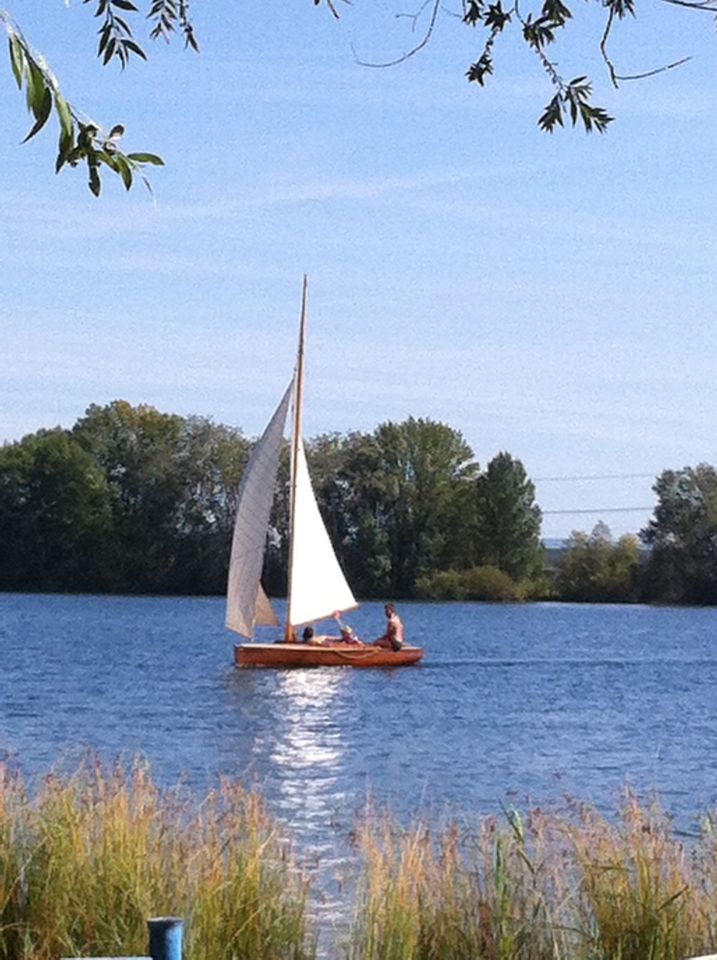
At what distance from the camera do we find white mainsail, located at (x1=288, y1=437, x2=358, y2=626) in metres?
41.5

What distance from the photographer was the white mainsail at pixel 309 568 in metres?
41.5

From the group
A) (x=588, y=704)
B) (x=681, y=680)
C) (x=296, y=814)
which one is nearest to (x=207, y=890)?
(x=296, y=814)

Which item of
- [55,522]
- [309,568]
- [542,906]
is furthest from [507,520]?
[542,906]

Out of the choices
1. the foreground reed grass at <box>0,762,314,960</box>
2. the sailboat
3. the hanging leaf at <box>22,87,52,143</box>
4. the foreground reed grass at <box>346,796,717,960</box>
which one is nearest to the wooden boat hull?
the sailboat

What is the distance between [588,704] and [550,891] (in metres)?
29.1

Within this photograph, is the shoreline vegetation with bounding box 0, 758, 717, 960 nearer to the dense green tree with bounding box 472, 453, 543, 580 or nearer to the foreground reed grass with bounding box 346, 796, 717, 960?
the foreground reed grass with bounding box 346, 796, 717, 960

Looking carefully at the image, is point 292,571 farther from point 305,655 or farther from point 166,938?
point 166,938

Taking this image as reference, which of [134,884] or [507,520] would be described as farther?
[507,520]

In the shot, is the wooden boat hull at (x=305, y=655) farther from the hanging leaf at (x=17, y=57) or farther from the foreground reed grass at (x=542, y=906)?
the hanging leaf at (x=17, y=57)

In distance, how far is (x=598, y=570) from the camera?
96750 millimetres

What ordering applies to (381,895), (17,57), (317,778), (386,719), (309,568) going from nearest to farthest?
(17,57)
(381,895)
(317,778)
(386,719)
(309,568)

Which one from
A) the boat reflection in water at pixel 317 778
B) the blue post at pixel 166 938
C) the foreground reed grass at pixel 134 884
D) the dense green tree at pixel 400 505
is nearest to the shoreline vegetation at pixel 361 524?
the dense green tree at pixel 400 505

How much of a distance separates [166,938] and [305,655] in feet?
111

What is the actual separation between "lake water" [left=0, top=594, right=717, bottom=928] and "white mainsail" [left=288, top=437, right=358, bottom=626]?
1673mm
